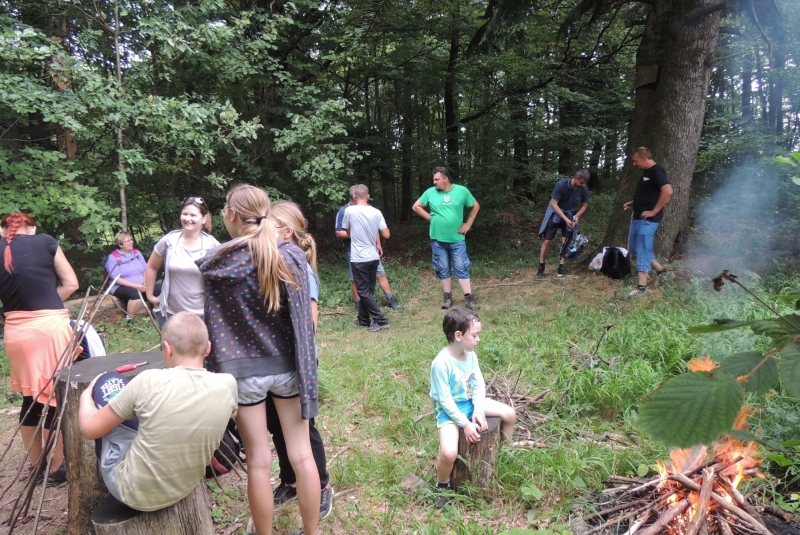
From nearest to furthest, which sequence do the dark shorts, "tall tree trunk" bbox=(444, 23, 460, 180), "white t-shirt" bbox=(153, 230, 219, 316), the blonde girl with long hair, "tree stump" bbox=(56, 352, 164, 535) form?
"tree stump" bbox=(56, 352, 164, 535) < the blonde girl with long hair < "white t-shirt" bbox=(153, 230, 219, 316) < the dark shorts < "tall tree trunk" bbox=(444, 23, 460, 180)

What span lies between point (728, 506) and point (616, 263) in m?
4.92

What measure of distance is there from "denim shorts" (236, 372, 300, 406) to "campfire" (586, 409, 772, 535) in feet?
5.79

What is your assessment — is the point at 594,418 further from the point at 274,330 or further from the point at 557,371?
the point at 274,330

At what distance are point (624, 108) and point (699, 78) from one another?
5.95 meters

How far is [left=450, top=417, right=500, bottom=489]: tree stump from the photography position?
10.1 ft

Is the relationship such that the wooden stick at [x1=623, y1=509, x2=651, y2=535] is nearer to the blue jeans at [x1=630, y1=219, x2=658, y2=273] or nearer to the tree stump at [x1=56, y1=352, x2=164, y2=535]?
the tree stump at [x1=56, y1=352, x2=164, y2=535]

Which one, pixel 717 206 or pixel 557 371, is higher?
pixel 717 206

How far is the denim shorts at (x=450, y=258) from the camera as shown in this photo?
690 centimetres

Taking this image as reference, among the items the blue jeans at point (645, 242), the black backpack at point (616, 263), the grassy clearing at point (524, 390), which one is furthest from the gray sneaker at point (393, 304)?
the blue jeans at point (645, 242)

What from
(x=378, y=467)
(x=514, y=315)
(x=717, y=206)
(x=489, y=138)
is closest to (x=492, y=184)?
(x=489, y=138)

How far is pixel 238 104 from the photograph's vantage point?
10.1m

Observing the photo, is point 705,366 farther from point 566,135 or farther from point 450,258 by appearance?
point 566,135

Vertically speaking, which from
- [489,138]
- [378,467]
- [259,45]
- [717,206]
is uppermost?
[259,45]

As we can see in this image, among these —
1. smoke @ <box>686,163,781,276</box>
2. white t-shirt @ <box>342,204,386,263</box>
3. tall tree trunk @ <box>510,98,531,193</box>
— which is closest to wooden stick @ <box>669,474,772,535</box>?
white t-shirt @ <box>342,204,386,263</box>
